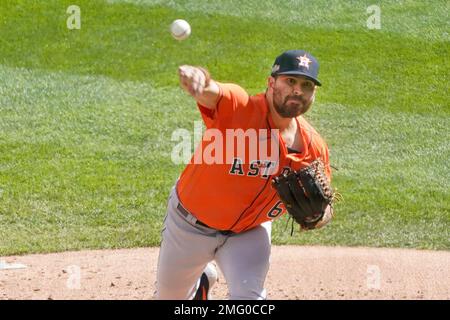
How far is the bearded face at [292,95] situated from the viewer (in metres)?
5.08

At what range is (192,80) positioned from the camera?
4.64 m

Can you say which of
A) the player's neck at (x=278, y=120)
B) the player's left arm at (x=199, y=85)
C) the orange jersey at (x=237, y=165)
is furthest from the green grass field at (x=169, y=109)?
the player's left arm at (x=199, y=85)

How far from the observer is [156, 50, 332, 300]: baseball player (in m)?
5.09

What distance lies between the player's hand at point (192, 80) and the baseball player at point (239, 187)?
0.11m

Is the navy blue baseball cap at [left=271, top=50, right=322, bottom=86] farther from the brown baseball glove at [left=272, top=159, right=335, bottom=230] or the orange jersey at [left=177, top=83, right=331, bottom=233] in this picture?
the brown baseball glove at [left=272, top=159, right=335, bottom=230]

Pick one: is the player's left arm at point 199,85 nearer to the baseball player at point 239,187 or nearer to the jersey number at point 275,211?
the baseball player at point 239,187

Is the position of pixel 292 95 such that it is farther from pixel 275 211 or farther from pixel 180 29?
pixel 180 29

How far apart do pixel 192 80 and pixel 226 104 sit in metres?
0.45

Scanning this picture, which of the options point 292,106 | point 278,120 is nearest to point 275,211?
→ point 278,120

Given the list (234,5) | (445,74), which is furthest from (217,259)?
(234,5)
